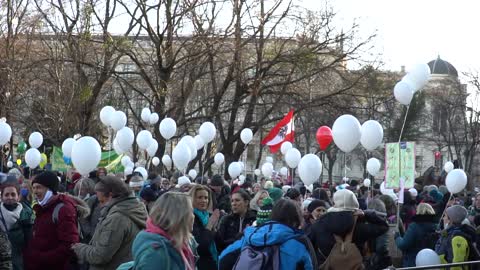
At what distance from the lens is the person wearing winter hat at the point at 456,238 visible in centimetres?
838

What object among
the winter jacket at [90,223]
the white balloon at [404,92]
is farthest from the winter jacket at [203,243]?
the white balloon at [404,92]

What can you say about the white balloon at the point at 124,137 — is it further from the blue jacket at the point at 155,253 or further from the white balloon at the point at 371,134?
the blue jacket at the point at 155,253

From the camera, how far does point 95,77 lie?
27125 millimetres

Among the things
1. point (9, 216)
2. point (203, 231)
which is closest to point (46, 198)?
point (9, 216)

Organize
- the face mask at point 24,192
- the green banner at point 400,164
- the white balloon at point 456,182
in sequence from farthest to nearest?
the white balloon at point 456,182 < the green banner at point 400,164 < the face mask at point 24,192

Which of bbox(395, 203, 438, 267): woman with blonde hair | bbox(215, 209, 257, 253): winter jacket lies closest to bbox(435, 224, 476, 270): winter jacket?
bbox(395, 203, 438, 267): woman with blonde hair

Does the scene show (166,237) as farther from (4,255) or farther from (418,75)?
(418,75)

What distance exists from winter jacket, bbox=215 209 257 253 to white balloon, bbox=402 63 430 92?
608 centimetres

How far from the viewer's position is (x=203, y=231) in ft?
Result: 24.3

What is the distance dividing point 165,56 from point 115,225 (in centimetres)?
2025

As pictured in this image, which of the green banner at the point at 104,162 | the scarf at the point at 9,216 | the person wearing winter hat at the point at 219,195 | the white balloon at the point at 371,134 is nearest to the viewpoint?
the scarf at the point at 9,216

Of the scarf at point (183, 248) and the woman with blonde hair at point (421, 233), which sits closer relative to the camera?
the scarf at point (183, 248)

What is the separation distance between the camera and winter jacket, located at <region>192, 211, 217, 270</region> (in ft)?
24.1

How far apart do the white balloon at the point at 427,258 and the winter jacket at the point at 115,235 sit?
3510mm
